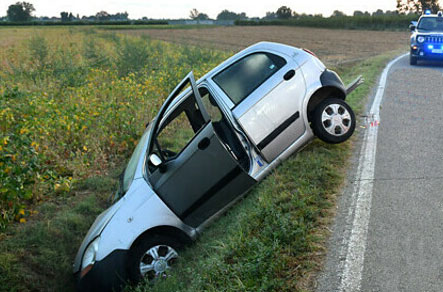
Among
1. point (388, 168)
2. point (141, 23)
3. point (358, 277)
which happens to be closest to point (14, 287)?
point (358, 277)

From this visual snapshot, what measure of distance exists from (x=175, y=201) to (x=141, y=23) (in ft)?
298

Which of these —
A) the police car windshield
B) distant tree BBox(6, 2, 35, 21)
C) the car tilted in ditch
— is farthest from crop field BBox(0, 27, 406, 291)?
distant tree BBox(6, 2, 35, 21)

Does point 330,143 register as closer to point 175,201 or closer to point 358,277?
point 175,201

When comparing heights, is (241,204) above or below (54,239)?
above

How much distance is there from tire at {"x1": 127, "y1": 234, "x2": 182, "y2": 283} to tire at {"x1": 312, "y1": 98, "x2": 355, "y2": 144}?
2481 mm

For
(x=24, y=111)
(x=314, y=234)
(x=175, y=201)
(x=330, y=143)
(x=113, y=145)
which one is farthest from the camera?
(x=113, y=145)

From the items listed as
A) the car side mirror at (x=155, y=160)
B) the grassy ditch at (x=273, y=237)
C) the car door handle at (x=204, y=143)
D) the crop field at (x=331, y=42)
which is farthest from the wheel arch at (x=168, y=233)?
the crop field at (x=331, y=42)

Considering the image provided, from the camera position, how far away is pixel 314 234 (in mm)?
4234

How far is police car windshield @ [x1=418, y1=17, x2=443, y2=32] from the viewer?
1605cm

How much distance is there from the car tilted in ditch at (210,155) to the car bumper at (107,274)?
0.01 m

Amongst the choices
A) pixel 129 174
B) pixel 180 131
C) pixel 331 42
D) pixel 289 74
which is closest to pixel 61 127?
pixel 180 131

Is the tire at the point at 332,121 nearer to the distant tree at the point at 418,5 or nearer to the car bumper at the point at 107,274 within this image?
the car bumper at the point at 107,274

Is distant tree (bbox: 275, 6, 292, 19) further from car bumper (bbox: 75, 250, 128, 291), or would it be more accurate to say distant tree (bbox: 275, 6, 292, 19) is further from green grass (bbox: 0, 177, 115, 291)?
car bumper (bbox: 75, 250, 128, 291)

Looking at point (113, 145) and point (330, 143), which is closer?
point (330, 143)
